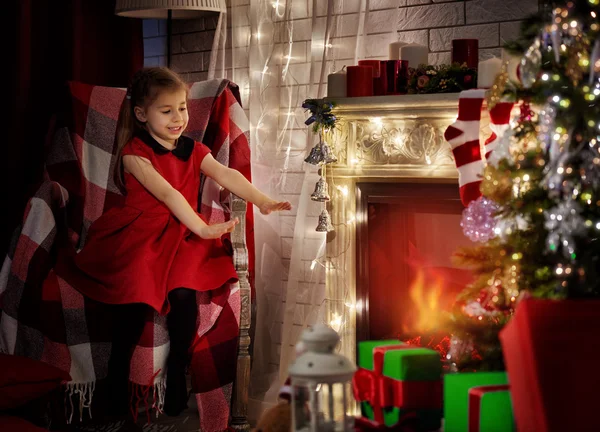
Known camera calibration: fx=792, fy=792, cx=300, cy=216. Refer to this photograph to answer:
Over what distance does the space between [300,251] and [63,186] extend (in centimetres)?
92

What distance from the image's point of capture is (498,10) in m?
2.73

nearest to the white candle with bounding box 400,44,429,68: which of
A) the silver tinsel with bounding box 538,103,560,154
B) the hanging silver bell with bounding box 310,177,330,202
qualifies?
the hanging silver bell with bounding box 310,177,330,202

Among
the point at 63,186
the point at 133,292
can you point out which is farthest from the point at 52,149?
the point at 133,292

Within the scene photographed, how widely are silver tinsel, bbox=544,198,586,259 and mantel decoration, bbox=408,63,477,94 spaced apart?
0.84 meters

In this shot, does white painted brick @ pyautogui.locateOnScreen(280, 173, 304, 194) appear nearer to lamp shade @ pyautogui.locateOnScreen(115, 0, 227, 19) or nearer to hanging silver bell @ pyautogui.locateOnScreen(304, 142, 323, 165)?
hanging silver bell @ pyautogui.locateOnScreen(304, 142, 323, 165)

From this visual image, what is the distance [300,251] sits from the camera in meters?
3.07

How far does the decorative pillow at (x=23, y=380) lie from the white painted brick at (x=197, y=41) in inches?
67.3

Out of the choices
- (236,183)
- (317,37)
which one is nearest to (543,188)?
(236,183)

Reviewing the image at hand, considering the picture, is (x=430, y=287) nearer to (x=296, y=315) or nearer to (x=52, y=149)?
(x=296, y=315)

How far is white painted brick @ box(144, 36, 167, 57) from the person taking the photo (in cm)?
369

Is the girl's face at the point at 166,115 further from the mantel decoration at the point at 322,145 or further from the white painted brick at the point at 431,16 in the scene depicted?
the white painted brick at the point at 431,16

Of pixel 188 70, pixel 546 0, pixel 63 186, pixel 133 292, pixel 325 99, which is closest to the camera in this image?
pixel 546 0

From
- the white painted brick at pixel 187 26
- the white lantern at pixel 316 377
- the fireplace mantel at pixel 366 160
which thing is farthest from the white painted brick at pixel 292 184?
the white lantern at pixel 316 377

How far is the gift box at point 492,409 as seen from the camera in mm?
1869
